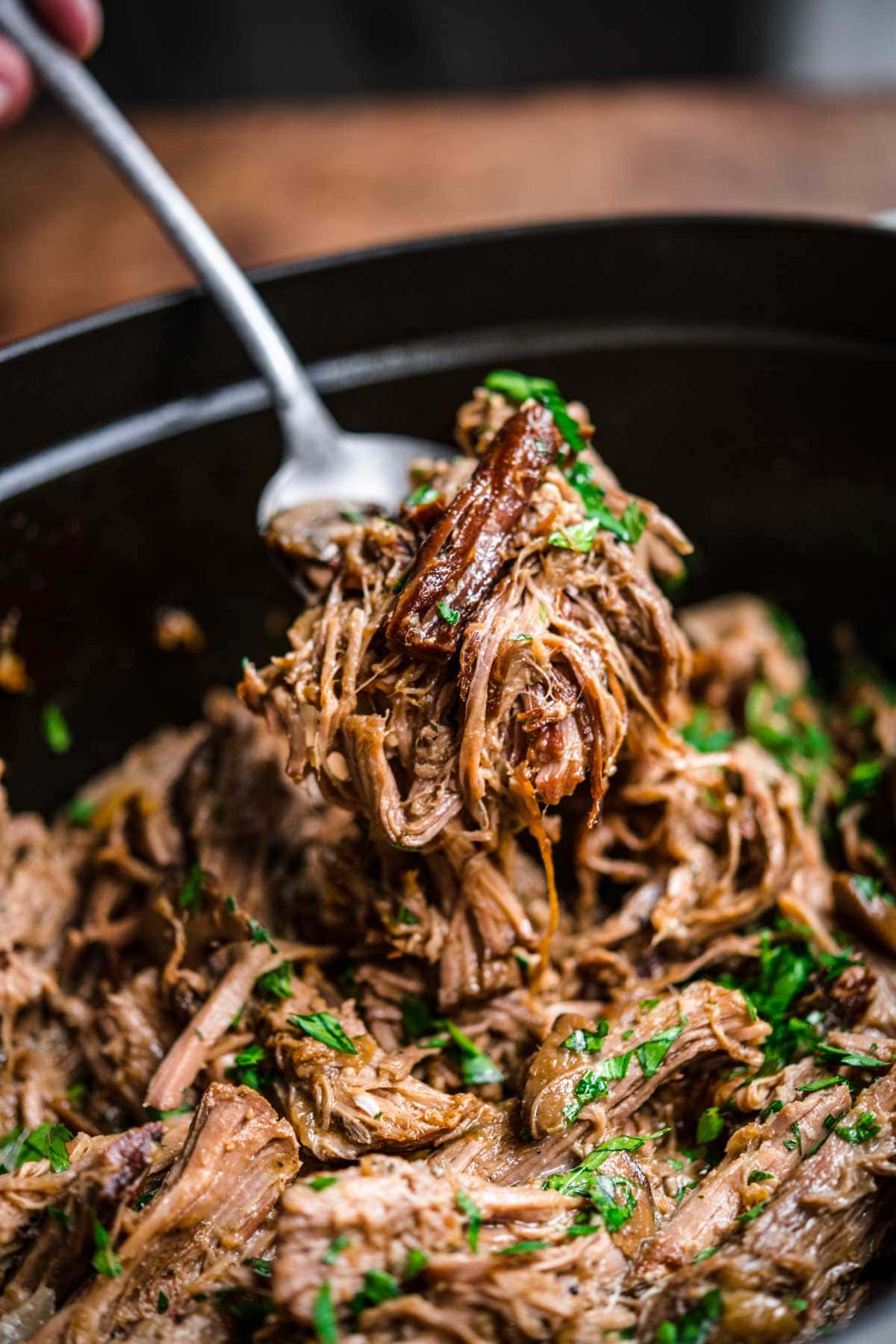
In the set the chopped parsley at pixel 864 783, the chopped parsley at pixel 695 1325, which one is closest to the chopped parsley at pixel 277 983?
the chopped parsley at pixel 695 1325

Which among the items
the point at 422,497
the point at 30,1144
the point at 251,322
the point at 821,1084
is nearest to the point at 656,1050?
the point at 821,1084

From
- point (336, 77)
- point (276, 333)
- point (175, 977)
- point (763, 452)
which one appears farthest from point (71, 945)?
point (336, 77)

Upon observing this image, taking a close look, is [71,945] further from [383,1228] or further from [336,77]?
[336,77]

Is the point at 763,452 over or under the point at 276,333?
under

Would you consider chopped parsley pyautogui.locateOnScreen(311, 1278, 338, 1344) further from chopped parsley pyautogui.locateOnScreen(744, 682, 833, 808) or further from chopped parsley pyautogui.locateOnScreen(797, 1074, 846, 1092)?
chopped parsley pyautogui.locateOnScreen(744, 682, 833, 808)

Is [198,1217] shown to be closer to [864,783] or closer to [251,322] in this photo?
[864,783]

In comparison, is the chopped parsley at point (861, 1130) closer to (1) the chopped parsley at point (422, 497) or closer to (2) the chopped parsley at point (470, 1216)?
(2) the chopped parsley at point (470, 1216)

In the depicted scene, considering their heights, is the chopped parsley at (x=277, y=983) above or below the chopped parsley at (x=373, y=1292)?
above
